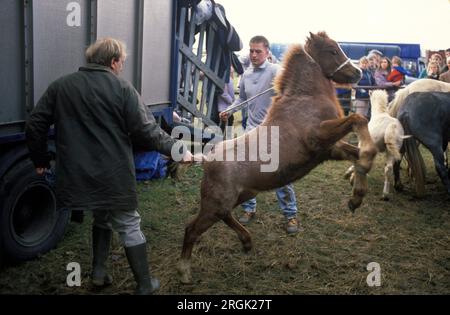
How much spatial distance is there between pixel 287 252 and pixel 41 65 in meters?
3.05

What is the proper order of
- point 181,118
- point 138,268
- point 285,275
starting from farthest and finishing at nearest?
1. point 181,118
2. point 285,275
3. point 138,268

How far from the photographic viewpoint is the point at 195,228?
12.2ft

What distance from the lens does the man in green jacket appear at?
3.01 metres

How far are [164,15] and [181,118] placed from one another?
2020 millimetres

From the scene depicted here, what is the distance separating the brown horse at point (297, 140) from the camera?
3451 millimetres

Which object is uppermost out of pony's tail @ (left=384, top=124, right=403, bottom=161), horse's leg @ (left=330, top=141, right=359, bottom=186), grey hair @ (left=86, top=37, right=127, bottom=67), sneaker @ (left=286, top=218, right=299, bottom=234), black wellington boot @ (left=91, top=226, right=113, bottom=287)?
grey hair @ (left=86, top=37, right=127, bottom=67)

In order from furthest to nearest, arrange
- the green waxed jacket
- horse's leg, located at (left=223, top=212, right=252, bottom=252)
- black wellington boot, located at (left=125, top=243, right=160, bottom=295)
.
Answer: horse's leg, located at (left=223, top=212, right=252, bottom=252) → black wellington boot, located at (left=125, top=243, right=160, bottom=295) → the green waxed jacket

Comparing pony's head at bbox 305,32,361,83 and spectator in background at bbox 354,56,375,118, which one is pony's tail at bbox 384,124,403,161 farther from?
spectator in background at bbox 354,56,375,118

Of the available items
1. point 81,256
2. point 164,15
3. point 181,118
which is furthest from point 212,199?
point 181,118

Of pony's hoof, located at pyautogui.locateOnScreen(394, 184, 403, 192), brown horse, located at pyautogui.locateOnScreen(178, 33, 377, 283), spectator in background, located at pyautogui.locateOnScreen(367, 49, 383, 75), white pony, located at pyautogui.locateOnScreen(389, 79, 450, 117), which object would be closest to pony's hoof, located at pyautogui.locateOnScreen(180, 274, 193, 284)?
brown horse, located at pyautogui.locateOnScreen(178, 33, 377, 283)

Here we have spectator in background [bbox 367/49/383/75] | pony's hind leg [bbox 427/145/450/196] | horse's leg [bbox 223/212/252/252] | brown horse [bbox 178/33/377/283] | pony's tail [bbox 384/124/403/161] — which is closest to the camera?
brown horse [bbox 178/33/377/283]

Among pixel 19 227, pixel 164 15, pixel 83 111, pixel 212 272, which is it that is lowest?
pixel 212 272
